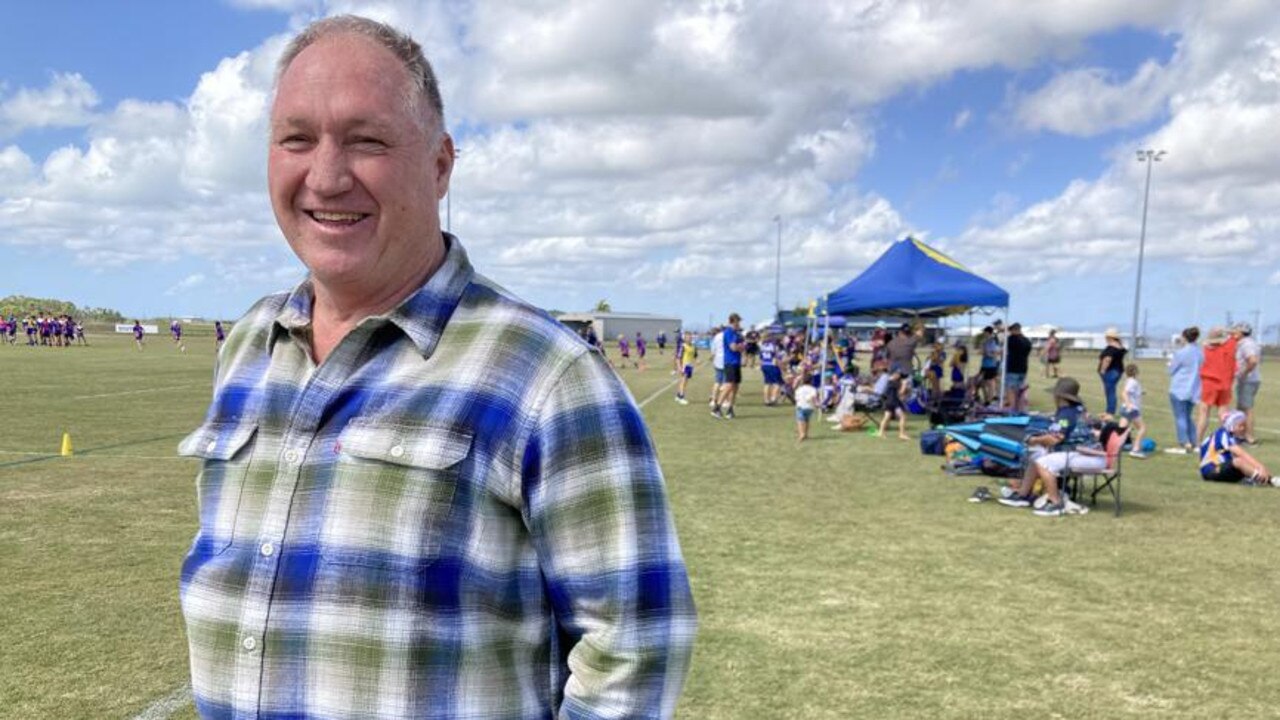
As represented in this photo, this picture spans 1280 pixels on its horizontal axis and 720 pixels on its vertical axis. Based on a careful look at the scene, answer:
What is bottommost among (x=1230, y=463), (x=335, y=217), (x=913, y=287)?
(x=1230, y=463)

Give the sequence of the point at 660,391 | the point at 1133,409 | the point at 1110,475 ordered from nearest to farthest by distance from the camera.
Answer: the point at 1110,475, the point at 1133,409, the point at 660,391

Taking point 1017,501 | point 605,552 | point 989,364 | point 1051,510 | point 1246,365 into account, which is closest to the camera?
point 605,552

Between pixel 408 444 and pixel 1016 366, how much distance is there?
16.3m

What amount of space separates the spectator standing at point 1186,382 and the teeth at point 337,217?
42.4ft

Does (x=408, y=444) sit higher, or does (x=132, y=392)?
(x=408, y=444)

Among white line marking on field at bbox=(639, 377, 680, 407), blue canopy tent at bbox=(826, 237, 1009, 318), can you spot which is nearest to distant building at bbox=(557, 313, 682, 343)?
white line marking on field at bbox=(639, 377, 680, 407)

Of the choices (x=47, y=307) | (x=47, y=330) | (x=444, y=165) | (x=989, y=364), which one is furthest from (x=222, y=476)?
(x=47, y=307)

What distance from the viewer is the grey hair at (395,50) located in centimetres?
139

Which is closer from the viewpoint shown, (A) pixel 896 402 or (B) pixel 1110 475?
(B) pixel 1110 475

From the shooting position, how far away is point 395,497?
1271 millimetres

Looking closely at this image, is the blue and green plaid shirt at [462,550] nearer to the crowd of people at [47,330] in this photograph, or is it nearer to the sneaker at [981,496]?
the sneaker at [981,496]

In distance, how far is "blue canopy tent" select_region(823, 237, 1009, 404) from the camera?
571 inches

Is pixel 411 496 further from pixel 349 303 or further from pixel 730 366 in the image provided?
pixel 730 366

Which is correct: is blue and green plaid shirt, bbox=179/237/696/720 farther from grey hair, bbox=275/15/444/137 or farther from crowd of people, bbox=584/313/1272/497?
crowd of people, bbox=584/313/1272/497
